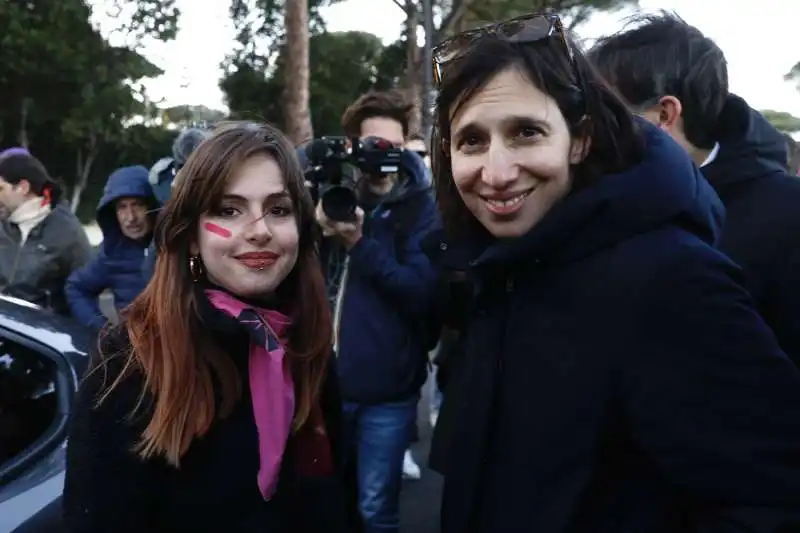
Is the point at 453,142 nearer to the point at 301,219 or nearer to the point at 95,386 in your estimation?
the point at 301,219

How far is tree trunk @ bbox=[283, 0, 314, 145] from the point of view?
12.1 m

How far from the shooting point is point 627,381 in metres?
1.06

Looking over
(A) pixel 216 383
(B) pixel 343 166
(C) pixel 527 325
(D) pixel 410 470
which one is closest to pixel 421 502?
(D) pixel 410 470

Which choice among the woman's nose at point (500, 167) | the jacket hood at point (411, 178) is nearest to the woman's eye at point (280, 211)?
the woman's nose at point (500, 167)

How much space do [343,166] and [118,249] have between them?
1.53 meters

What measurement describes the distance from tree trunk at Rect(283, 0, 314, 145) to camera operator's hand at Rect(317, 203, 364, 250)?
9490mm

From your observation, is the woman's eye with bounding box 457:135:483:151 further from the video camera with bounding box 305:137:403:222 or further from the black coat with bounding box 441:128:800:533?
the video camera with bounding box 305:137:403:222

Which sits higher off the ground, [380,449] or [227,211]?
[227,211]

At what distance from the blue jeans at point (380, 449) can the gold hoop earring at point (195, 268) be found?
1.36 meters

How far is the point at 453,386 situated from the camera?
156 centimetres

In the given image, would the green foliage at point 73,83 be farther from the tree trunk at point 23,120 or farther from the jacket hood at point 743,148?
the jacket hood at point 743,148

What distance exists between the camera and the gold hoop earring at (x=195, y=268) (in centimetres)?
158

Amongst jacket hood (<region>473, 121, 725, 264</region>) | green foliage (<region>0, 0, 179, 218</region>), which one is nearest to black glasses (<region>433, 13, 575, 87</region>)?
jacket hood (<region>473, 121, 725, 264</region>)

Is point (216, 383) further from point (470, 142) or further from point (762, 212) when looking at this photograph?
point (762, 212)
